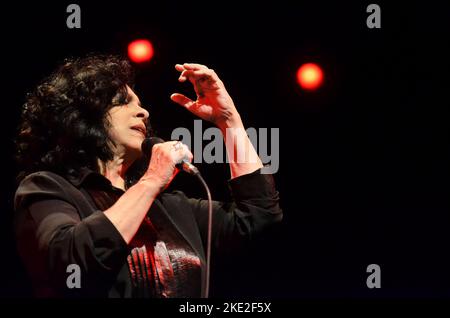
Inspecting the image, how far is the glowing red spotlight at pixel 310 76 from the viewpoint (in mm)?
2746

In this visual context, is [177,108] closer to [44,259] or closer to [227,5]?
[227,5]

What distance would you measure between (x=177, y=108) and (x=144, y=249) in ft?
4.16

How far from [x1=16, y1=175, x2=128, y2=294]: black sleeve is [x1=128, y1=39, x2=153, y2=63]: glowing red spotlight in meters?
1.19

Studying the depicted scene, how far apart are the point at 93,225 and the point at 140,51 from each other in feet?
4.62

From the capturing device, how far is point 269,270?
2.78 metres

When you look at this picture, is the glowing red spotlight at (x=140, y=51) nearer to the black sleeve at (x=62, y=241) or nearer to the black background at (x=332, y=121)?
the black background at (x=332, y=121)

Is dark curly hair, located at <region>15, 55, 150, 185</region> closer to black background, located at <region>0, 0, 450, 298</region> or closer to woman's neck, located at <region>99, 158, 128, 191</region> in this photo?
woman's neck, located at <region>99, 158, 128, 191</region>

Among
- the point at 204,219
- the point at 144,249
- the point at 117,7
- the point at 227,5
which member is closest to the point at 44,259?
the point at 144,249

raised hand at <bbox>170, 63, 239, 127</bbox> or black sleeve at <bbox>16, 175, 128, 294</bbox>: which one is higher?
raised hand at <bbox>170, 63, 239, 127</bbox>

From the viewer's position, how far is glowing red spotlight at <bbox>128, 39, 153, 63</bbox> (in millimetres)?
2604

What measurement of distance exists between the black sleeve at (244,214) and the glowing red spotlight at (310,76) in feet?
3.43

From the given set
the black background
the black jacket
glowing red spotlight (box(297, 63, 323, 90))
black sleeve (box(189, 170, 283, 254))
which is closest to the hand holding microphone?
the black jacket

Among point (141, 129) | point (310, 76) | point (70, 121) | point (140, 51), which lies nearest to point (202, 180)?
point (141, 129)

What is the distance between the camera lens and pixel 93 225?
1.37 m
